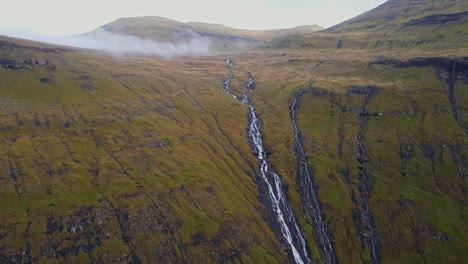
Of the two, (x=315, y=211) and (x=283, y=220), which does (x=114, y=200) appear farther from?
(x=315, y=211)

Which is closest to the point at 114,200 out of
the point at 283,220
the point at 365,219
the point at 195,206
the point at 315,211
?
the point at 195,206

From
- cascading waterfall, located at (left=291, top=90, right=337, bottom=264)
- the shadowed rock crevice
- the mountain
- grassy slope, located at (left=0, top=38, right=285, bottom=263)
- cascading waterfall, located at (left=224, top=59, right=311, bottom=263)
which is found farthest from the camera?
the shadowed rock crevice

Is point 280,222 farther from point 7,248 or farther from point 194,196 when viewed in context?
point 7,248

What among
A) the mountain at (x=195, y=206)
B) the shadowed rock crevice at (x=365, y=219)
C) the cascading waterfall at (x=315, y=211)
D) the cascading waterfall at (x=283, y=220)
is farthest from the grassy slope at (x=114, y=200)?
the shadowed rock crevice at (x=365, y=219)

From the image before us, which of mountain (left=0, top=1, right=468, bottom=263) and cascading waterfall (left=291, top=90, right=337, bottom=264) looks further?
cascading waterfall (left=291, top=90, right=337, bottom=264)

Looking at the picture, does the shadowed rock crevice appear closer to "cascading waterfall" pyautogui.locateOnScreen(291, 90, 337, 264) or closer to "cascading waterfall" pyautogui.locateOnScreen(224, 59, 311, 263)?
"cascading waterfall" pyautogui.locateOnScreen(291, 90, 337, 264)

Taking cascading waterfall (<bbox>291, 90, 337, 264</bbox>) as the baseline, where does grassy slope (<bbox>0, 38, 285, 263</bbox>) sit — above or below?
above

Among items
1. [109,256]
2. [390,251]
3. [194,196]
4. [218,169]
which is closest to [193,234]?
[194,196]

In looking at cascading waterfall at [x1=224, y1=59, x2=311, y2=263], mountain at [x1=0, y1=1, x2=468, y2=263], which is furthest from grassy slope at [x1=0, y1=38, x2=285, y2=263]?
cascading waterfall at [x1=224, y1=59, x2=311, y2=263]

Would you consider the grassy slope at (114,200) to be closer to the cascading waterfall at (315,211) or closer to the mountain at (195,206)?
the mountain at (195,206)

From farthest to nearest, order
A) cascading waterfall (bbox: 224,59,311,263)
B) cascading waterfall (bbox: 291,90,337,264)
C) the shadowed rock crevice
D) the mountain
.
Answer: the shadowed rock crevice → cascading waterfall (bbox: 291,90,337,264) → cascading waterfall (bbox: 224,59,311,263) → the mountain

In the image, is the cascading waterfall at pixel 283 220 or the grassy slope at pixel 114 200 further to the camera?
the cascading waterfall at pixel 283 220
